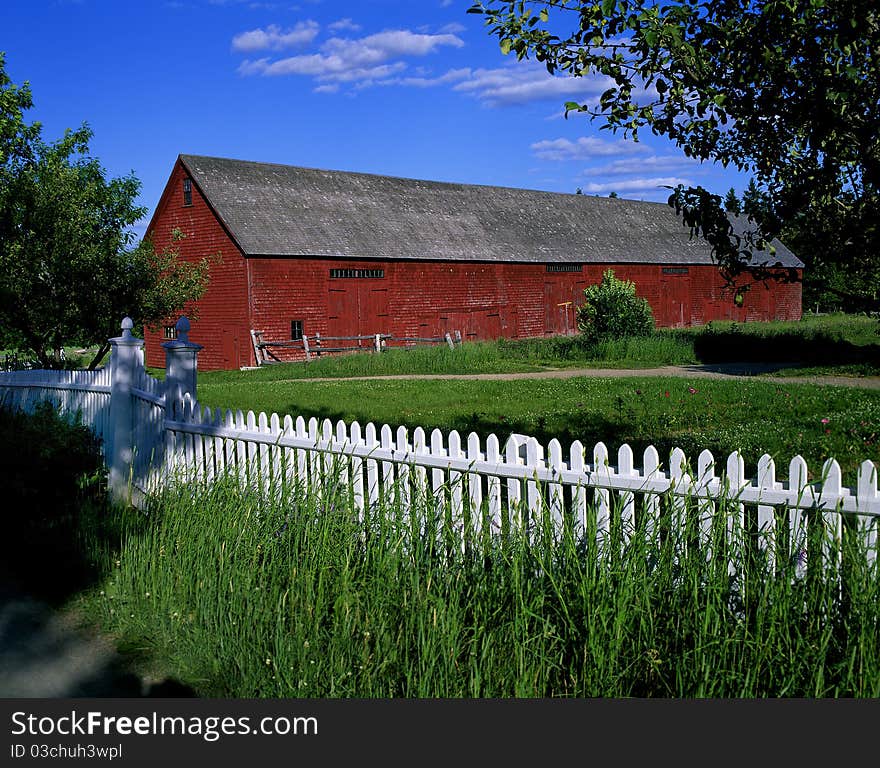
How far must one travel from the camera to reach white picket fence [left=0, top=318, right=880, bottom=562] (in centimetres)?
410

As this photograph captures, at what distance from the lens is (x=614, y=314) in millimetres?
28125

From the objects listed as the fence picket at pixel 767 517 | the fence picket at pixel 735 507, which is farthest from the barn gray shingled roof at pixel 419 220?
the fence picket at pixel 767 517

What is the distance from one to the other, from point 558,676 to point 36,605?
369cm

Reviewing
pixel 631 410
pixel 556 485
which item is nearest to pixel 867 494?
pixel 556 485

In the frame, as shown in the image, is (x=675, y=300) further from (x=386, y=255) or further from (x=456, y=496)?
(x=456, y=496)

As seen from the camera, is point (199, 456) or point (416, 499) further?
point (199, 456)

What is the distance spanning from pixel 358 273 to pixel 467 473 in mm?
27953

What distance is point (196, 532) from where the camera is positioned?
575cm

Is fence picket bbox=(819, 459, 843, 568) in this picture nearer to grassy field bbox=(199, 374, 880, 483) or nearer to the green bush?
grassy field bbox=(199, 374, 880, 483)

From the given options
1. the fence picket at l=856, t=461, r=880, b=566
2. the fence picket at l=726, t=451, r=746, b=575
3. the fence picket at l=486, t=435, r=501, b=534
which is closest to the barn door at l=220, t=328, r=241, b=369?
the fence picket at l=486, t=435, r=501, b=534

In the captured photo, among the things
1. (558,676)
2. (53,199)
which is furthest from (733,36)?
(53,199)

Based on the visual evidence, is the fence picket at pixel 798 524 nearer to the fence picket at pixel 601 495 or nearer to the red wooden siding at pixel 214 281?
the fence picket at pixel 601 495

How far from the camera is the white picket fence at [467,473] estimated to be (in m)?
4.10

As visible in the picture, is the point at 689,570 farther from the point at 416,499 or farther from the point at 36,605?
the point at 36,605
